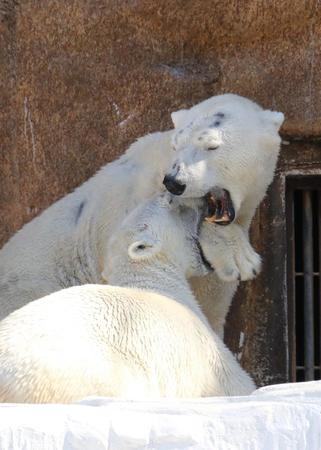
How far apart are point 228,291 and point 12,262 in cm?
79

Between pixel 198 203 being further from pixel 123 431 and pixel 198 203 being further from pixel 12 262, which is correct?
pixel 123 431

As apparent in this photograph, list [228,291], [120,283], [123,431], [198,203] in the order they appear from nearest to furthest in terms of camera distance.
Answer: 1. [123,431]
2. [120,283]
3. [198,203]
4. [228,291]

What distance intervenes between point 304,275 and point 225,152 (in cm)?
126

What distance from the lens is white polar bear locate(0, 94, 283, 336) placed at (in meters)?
4.93

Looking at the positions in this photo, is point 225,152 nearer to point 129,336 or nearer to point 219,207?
point 219,207

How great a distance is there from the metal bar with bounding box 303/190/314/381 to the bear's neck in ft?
4.83

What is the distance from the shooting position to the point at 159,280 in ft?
15.0

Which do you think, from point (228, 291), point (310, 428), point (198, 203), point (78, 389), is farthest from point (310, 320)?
point (310, 428)

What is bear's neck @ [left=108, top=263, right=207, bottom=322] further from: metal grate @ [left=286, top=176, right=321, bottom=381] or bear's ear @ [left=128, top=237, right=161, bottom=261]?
metal grate @ [left=286, top=176, right=321, bottom=381]

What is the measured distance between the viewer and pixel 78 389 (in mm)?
3807

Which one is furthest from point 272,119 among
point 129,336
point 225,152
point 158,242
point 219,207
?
point 129,336

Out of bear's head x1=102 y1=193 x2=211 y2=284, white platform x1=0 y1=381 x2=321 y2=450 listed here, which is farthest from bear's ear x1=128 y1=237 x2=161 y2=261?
white platform x1=0 y1=381 x2=321 y2=450

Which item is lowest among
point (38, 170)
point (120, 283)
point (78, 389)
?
point (78, 389)

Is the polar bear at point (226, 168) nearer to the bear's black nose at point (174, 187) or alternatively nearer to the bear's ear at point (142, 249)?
the bear's black nose at point (174, 187)
